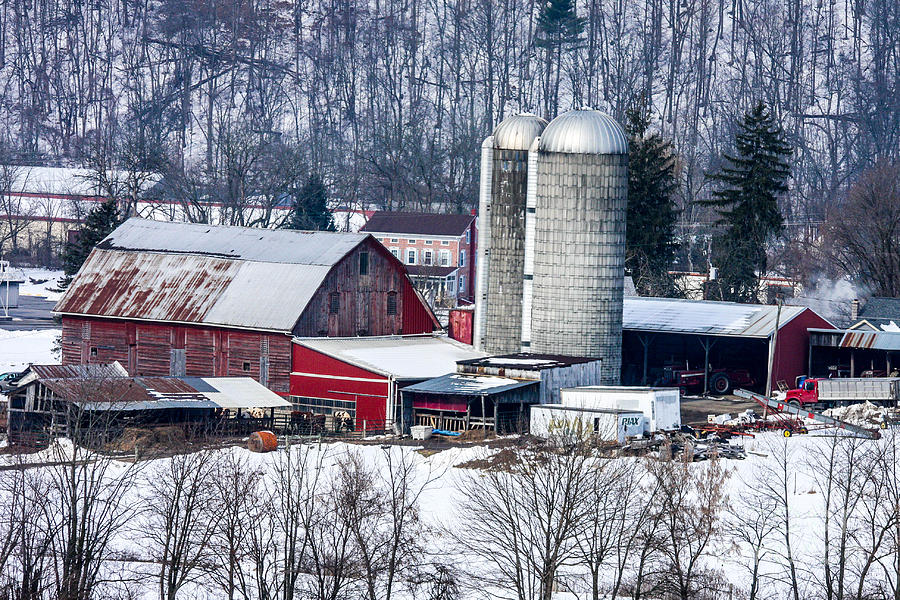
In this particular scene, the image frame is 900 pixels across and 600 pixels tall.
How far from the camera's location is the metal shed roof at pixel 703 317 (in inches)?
2195

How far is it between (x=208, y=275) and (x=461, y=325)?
9.63 m

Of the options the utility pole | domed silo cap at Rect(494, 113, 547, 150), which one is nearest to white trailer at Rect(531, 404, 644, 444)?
the utility pole

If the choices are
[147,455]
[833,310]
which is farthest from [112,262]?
[833,310]

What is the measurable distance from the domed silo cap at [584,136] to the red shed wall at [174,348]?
1135 cm

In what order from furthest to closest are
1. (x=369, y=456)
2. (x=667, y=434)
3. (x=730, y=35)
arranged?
(x=730, y=35)
(x=667, y=434)
(x=369, y=456)

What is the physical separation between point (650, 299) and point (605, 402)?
16.4m

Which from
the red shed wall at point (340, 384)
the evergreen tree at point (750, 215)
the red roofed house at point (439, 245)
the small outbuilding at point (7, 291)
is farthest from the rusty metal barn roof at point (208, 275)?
the red roofed house at point (439, 245)

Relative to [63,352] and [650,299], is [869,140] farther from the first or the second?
[63,352]

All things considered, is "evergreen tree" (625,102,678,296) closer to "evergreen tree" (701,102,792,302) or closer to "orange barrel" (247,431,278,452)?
"evergreen tree" (701,102,792,302)

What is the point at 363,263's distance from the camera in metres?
55.5

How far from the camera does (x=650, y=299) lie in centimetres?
6134

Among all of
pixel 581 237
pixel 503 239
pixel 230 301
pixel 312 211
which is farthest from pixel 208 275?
pixel 312 211

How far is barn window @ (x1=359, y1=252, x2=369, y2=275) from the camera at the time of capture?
55.4 metres

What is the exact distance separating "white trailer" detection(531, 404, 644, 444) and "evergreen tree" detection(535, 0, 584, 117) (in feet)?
332
